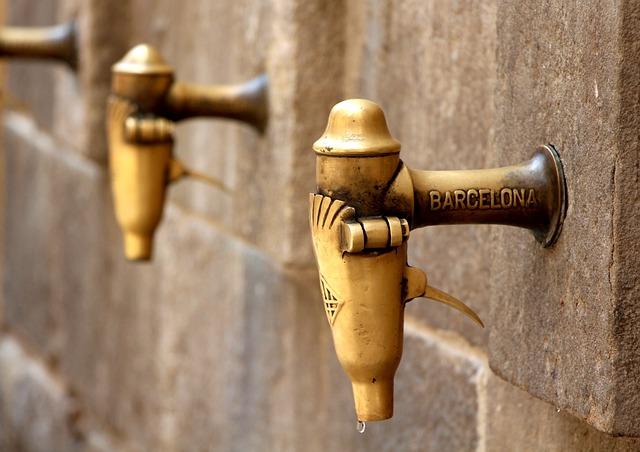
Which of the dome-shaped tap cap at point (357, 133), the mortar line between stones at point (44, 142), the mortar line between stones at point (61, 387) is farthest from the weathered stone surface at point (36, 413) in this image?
the dome-shaped tap cap at point (357, 133)

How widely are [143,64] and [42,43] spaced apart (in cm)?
99

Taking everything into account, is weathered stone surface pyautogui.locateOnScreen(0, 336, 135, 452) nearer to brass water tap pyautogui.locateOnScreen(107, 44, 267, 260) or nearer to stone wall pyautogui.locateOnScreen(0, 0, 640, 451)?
stone wall pyautogui.locateOnScreen(0, 0, 640, 451)

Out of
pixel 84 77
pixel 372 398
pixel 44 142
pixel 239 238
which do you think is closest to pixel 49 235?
pixel 44 142

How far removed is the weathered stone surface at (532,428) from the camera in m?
1.18

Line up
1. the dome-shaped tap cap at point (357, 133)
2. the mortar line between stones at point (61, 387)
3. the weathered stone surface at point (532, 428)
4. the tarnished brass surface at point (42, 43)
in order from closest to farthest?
the dome-shaped tap cap at point (357, 133) → the weathered stone surface at point (532, 428) → the tarnished brass surface at point (42, 43) → the mortar line between stones at point (61, 387)

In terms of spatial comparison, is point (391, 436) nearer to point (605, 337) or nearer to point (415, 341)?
point (415, 341)

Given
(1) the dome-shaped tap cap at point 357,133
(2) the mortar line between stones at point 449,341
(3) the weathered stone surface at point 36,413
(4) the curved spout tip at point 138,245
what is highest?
(1) the dome-shaped tap cap at point 357,133

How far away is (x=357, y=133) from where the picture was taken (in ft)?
3.29

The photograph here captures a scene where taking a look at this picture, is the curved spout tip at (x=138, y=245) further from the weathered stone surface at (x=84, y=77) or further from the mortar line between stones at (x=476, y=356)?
the weathered stone surface at (x=84, y=77)

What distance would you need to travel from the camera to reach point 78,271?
288cm

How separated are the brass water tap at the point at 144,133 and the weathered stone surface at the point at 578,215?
1.73ft

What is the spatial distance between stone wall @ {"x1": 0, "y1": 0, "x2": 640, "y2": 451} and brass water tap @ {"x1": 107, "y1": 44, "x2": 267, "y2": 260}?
130mm

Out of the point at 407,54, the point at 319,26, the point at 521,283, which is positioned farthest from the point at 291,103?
the point at 521,283

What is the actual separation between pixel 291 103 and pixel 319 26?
0.10 metres
